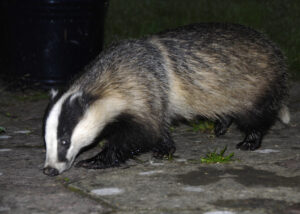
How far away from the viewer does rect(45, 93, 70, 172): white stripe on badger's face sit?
3.96 m

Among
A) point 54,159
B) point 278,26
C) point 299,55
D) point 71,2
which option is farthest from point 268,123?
point 278,26

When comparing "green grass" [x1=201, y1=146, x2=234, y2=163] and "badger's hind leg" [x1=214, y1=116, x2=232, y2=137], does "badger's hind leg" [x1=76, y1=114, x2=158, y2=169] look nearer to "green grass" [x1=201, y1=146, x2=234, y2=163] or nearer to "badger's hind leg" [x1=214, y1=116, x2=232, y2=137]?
"green grass" [x1=201, y1=146, x2=234, y2=163]

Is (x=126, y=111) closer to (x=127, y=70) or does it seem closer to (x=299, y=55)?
(x=127, y=70)

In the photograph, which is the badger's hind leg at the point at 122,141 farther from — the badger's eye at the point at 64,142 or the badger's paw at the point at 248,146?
the badger's paw at the point at 248,146

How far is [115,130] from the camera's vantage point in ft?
14.4

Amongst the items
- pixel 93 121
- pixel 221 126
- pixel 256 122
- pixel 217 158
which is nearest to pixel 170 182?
pixel 217 158

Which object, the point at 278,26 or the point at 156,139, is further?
the point at 278,26

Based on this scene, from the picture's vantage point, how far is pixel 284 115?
17.2ft

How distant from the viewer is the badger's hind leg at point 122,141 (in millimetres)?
4340

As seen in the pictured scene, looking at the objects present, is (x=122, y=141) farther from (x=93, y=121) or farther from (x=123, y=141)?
(x=93, y=121)

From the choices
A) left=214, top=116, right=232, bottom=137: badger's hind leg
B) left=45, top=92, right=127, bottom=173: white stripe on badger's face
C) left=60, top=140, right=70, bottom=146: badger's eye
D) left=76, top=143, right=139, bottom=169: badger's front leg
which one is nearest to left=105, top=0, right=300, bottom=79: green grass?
left=214, top=116, right=232, bottom=137: badger's hind leg

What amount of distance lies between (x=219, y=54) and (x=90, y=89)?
114cm

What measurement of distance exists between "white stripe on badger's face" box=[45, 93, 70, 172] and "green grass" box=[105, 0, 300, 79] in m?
5.18

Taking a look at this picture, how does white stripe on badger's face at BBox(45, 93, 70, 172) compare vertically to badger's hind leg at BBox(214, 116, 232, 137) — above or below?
above
